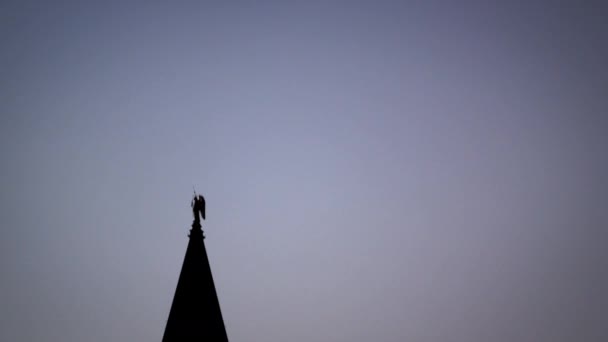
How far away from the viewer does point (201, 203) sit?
20.4 metres

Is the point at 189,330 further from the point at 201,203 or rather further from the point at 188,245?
the point at 201,203

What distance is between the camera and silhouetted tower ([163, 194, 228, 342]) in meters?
17.6

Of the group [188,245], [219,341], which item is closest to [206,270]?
[188,245]

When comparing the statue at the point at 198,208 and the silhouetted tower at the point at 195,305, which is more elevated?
the statue at the point at 198,208

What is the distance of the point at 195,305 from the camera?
59.6 ft

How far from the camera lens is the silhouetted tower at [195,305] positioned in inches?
695

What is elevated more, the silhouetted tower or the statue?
the statue

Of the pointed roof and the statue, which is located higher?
the statue

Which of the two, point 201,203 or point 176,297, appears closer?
point 176,297

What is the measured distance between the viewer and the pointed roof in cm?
1764

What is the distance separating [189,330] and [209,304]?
3.59ft

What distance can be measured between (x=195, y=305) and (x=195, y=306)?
3 centimetres

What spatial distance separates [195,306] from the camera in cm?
1816

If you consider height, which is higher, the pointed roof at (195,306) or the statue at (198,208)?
the statue at (198,208)
